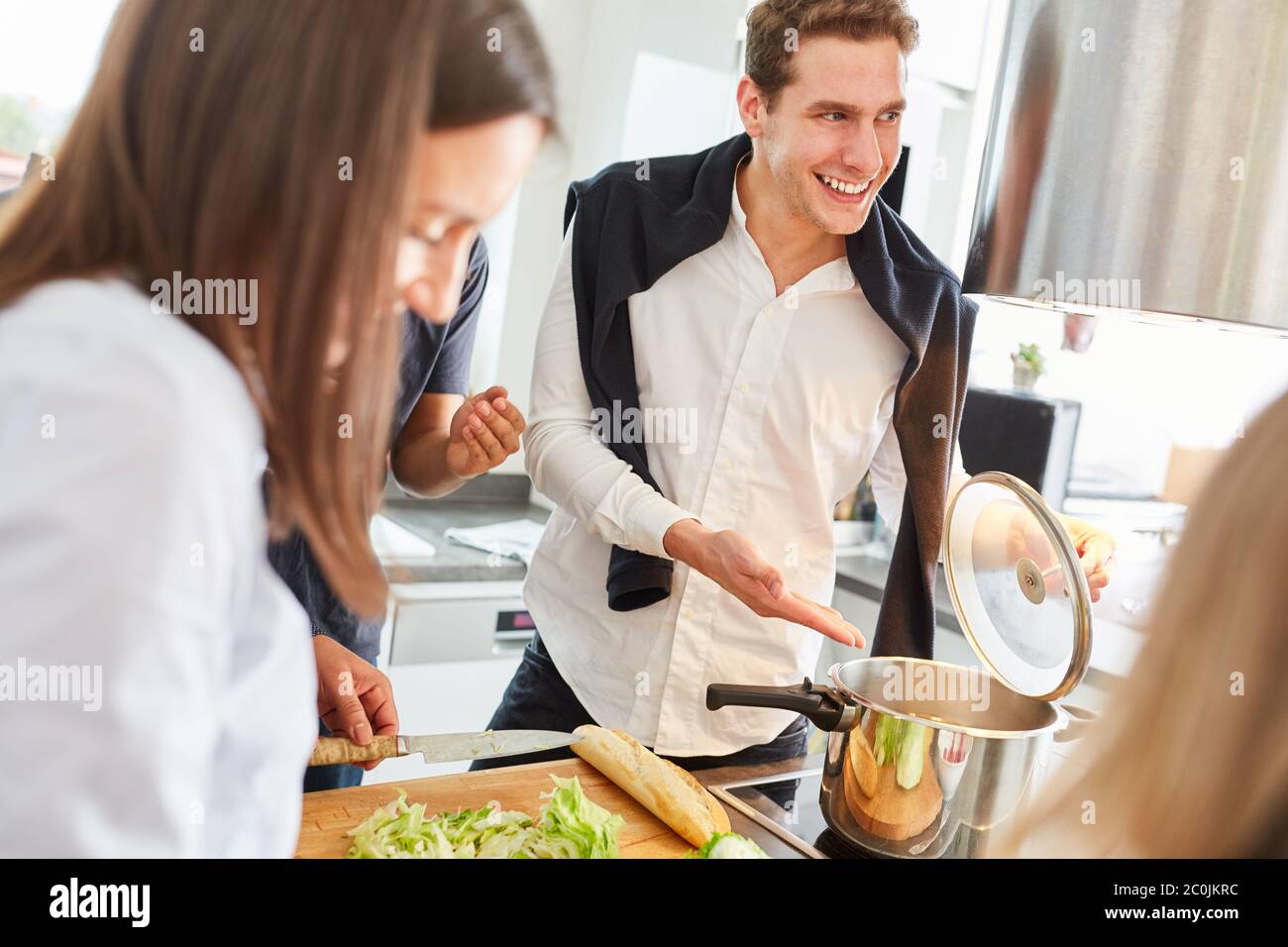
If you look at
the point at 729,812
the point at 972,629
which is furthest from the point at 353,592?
the point at 972,629

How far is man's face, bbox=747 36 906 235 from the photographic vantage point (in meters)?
1.35

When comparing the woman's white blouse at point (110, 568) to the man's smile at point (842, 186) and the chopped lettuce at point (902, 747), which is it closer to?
the chopped lettuce at point (902, 747)

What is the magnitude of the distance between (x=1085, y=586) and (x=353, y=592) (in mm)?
657

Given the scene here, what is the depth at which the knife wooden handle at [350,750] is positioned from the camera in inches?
38.3

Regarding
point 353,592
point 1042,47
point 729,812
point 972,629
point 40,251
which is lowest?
point 729,812

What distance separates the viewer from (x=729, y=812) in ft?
3.64

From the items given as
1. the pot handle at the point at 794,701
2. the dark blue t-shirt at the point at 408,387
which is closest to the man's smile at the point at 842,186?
the dark blue t-shirt at the point at 408,387

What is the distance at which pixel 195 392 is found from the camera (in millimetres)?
430

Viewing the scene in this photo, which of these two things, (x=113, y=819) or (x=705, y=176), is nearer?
(x=113, y=819)

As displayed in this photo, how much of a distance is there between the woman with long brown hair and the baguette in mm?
555
